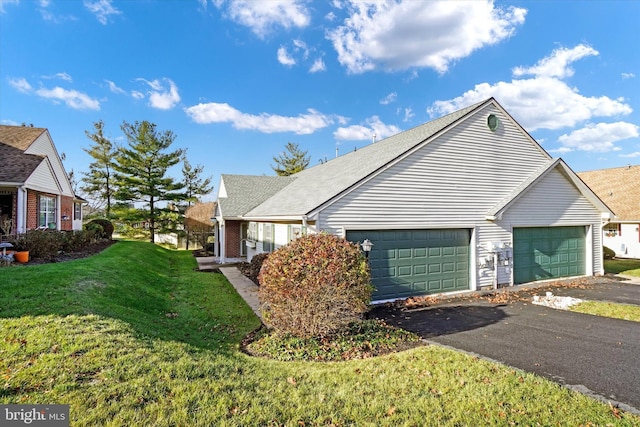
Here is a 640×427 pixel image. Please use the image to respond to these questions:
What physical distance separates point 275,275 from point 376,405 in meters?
3.08

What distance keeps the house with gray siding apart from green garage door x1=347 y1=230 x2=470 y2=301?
0.03m

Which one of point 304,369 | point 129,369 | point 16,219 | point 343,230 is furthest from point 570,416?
point 16,219

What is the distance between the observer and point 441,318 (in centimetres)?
829

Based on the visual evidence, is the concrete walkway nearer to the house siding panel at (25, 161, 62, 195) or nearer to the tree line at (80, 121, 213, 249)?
the house siding panel at (25, 161, 62, 195)

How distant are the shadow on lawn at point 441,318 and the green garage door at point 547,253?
437 centimetres

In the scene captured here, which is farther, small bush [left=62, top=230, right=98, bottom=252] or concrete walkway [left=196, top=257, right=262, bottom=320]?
small bush [left=62, top=230, right=98, bottom=252]

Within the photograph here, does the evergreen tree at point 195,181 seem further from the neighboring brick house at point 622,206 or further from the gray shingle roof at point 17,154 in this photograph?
the neighboring brick house at point 622,206

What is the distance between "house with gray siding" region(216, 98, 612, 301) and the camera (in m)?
9.89

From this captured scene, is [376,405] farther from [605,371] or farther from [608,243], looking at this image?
[608,243]

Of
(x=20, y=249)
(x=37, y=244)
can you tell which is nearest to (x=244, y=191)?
(x=37, y=244)

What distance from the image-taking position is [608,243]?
70.0 feet

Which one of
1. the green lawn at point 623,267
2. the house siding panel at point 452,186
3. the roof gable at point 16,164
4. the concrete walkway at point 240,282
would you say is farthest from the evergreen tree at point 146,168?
the green lawn at point 623,267

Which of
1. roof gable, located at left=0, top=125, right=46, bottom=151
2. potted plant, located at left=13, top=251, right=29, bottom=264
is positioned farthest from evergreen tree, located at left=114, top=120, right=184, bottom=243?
potted plant, located at left=13, top=251, right=29, bottom=264

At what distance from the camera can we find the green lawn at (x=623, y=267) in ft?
50.1
